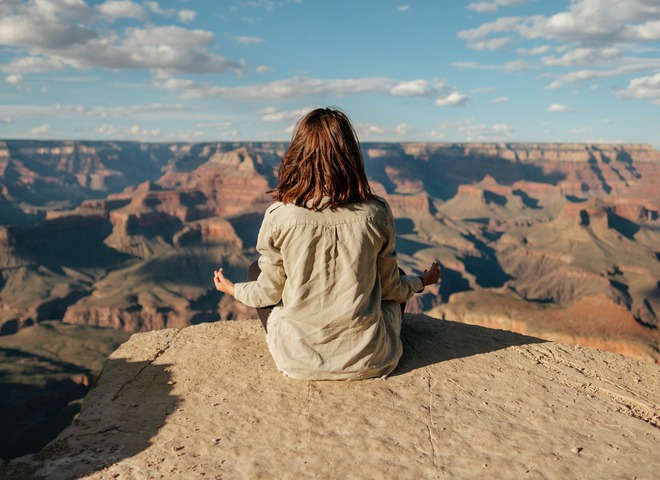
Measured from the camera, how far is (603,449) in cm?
419

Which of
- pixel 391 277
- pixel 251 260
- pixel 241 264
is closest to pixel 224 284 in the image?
pixel 391 277

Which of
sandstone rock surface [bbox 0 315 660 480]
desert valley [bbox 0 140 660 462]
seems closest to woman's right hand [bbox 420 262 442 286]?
sandstone rock surface [bbox 0 315 660 480]

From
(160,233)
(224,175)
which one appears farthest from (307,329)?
Answer: (224,175)

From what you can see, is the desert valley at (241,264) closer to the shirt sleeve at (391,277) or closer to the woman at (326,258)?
the shirt sleeve at (391,277)

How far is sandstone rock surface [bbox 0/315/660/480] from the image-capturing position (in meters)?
3.87

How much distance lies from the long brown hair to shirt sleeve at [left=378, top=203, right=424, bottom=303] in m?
0.44

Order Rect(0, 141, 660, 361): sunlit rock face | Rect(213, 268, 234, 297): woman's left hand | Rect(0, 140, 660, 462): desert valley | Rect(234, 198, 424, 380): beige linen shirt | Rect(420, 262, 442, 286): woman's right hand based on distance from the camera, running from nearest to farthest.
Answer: Rect(234, 198, 424, 380): beige linen shirt < Rect(213, 268, 234, 297): woman's left hand < Rect(420, 262, 442, 286): woman's right hand < Rect(0, 140, 660, 462): desert valley < Rect(0, 141, 660, 361): sunlit rock face

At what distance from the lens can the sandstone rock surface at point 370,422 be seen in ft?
12.7

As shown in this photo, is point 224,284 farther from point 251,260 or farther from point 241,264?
point 251,260

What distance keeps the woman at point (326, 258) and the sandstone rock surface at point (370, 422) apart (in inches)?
21.4

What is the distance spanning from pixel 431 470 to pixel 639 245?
135m

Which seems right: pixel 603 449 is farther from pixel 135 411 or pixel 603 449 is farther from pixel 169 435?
pixel 135 411

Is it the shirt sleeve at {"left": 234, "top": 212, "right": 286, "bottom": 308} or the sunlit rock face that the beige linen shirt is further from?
the sunlit rock face

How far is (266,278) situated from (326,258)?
692 mm
